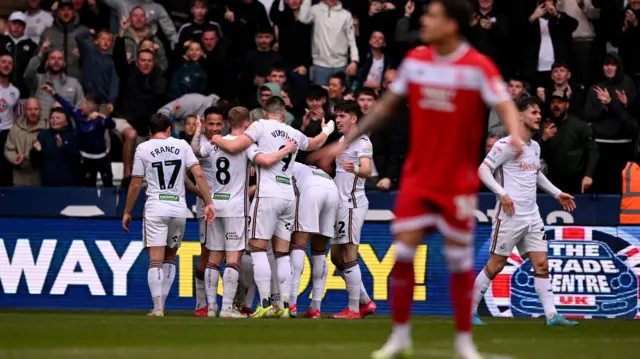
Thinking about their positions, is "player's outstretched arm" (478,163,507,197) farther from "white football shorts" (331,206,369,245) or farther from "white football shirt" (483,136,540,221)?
"white football shorts" (331,206,369,245)

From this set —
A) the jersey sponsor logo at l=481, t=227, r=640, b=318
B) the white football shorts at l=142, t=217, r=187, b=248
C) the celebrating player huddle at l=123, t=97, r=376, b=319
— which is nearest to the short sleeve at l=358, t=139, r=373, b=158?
the celebrating player huddle at l=123, t=97, r=376, b=319

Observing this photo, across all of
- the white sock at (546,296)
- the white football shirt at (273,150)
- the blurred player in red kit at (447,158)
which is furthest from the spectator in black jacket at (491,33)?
the blurred player in red kit at (447,158)

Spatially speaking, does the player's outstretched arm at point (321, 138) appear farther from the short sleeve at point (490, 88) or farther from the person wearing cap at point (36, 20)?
the person wearing cap at point (36, 20)

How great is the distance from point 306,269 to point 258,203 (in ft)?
9.91

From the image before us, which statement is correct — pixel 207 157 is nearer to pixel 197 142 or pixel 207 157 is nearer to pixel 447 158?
pixel 197 142

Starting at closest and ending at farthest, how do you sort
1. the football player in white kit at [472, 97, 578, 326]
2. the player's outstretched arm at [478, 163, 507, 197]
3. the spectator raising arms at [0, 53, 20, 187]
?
1. the player's outstretched arm at [478, 163, 507, 197]
2. the football player in white kit at [472, 97, 578, 326]
3. the spectator raising arms at [0, 53, 20, 187]

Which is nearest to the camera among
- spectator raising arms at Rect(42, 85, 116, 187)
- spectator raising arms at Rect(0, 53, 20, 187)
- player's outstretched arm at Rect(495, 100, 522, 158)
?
player's outstretched arm at Rect(495, 100, 522, 158)

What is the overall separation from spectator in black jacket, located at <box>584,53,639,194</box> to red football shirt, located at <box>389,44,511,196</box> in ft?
36.7

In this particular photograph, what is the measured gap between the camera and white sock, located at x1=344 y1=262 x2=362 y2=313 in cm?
1549

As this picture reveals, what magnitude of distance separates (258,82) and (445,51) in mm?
11766

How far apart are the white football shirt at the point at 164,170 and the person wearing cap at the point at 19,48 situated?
6.81 metres

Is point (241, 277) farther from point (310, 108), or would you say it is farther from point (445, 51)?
point (445, 51)

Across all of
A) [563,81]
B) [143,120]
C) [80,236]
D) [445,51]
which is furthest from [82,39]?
[445,51]

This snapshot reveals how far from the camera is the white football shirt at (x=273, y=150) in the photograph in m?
14.7
